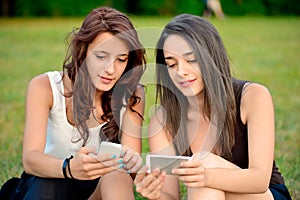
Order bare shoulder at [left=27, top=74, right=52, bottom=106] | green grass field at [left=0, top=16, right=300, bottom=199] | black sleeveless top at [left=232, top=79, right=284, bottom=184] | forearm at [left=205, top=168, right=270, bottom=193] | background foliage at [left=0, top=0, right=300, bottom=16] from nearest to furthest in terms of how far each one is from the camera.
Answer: forearm at [left=205, top=168, right=270, bottom=193], black sleeveless top at [left=232, top=79, right=284, bottom=184], bare shoulder at [left=27, top=74, right=52, bottom=106], green grass field at [left=0, top=16, right=300, bottom=199], background foliage at [left=0, top=0, right=300, bottom=16]

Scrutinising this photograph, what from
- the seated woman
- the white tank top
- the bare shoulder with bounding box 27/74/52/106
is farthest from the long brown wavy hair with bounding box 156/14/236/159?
the bare shoulder with bounding box 27/74/52/106

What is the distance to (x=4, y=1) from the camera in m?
16.4

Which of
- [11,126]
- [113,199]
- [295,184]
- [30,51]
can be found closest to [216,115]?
[113,199]

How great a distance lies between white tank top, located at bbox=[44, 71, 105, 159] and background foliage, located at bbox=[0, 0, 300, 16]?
1376cm

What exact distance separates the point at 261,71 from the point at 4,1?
10.6 metres

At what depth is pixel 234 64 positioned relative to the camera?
5723 mm

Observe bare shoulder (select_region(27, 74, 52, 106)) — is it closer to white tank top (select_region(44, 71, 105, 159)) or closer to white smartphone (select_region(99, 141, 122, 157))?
white tank top (select_region(44, 71, 105, 159))

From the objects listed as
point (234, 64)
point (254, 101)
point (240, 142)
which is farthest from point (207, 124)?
point (234, 64)

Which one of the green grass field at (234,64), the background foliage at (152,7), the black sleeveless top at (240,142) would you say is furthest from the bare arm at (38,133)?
the background foliage at (152,7)

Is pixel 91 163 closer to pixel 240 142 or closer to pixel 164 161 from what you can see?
pixel 164 161

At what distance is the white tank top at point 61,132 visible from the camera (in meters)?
2.78

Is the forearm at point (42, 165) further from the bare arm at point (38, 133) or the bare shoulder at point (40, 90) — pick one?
the bare shoulder at point (40, 90)

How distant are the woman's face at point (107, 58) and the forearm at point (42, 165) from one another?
39 cm

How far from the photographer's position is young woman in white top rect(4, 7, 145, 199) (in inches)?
103
